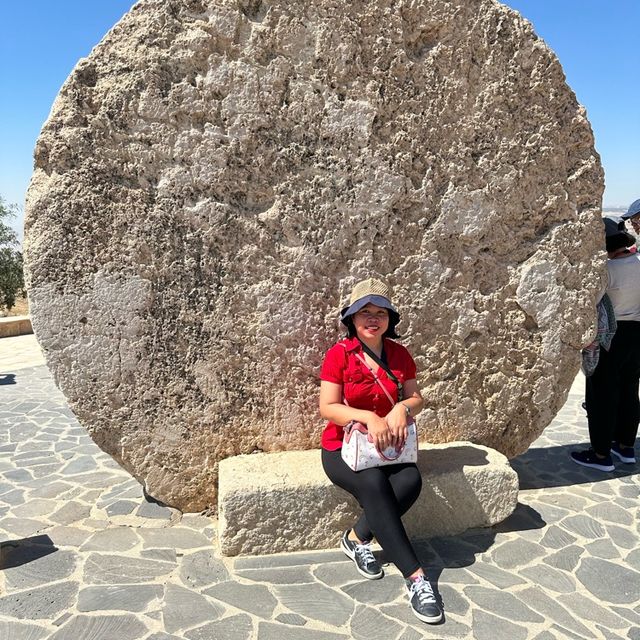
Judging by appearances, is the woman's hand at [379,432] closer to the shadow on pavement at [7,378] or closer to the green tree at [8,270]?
the shadow on pavement at [7,378]

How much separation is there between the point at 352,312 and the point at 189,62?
1.45 meters

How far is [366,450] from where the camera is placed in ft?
8.37

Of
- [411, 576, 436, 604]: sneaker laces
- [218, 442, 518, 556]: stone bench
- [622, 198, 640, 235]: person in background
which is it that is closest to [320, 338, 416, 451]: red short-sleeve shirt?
[218, 442, 518, 556]: stone bench

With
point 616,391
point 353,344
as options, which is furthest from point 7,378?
point 616,391

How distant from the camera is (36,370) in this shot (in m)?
7.63

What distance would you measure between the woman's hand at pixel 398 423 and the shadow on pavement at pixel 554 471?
1466mm

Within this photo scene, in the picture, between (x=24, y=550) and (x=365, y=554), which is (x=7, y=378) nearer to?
(x=24, y=550)

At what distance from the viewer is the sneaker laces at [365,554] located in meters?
2.63

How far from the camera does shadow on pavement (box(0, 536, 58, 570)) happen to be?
8.97ft

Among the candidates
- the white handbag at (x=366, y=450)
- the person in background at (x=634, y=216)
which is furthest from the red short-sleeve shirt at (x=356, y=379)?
the person in background at (x=634, y=216)

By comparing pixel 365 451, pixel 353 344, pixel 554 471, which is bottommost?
pixel 554 471

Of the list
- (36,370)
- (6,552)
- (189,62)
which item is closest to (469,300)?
(189,62)

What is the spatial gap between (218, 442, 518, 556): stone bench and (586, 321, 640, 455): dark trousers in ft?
3.66

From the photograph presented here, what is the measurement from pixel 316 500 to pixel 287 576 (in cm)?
35
